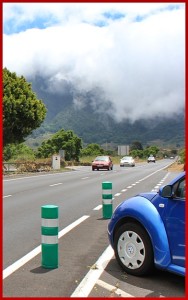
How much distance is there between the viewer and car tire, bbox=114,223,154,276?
18.5 feet

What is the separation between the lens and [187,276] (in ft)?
17.1

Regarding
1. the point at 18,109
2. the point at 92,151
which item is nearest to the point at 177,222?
the point at 18,109

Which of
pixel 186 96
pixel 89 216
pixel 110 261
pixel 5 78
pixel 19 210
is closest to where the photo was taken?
pixel 186 96

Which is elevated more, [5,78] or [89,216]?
[5,78]

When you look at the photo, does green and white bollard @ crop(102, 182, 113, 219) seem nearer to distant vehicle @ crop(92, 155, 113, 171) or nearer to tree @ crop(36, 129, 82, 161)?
distant vehicle @ crop(92, 155, 113, 171)

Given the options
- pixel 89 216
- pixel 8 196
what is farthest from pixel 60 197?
pixel 89 216

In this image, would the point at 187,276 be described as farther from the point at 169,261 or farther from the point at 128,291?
the point at 128,291

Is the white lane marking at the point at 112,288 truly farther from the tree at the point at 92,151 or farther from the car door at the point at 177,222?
the tree at the point at 92,151

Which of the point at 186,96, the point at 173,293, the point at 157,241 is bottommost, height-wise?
the point at 173,293

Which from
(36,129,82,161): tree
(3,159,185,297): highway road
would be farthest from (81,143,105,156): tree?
(3,159,185,297): highway road

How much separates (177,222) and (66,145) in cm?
7124

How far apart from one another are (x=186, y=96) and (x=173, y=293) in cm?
223

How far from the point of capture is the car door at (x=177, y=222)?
5.30 metres

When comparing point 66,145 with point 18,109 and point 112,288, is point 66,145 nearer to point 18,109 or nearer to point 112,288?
point 18,109
